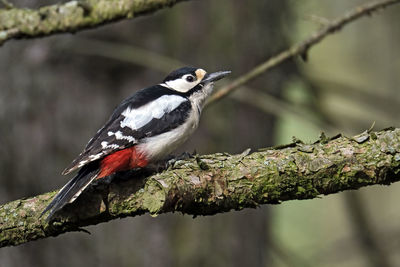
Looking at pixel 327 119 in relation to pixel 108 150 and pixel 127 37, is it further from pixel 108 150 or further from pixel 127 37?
pixel 108 150

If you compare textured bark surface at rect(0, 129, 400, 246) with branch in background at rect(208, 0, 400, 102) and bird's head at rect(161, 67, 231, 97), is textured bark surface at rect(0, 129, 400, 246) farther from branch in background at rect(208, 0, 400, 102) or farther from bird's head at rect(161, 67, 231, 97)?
bird's head at rect(161, 67, 231, 97)

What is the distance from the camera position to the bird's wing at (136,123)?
9.69 ft

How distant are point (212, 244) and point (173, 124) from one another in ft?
6.29

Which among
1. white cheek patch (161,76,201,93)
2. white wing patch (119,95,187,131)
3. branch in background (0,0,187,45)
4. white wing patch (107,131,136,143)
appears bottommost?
white wing patch (107,131,136,143)

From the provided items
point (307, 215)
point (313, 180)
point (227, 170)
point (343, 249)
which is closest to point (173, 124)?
point (227, 170)

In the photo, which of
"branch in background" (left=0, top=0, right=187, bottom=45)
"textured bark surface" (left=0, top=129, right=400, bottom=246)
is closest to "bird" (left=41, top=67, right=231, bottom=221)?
"textured bark surface" (left=0, top=129, right=400, bottom=246)

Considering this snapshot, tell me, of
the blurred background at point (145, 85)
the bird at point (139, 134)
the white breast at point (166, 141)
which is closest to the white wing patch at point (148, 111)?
the bird at point (139, 134)

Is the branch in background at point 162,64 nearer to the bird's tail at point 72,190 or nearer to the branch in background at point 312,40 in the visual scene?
the branch in background at point 312,40

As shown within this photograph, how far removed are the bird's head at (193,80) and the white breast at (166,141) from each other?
34 cm

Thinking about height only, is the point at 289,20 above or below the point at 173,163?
above

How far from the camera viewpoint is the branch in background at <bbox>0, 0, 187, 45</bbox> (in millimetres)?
3244

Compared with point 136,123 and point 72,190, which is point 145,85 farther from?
point 72,190

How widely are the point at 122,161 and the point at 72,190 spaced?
0.44m

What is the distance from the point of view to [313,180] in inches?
98.4
